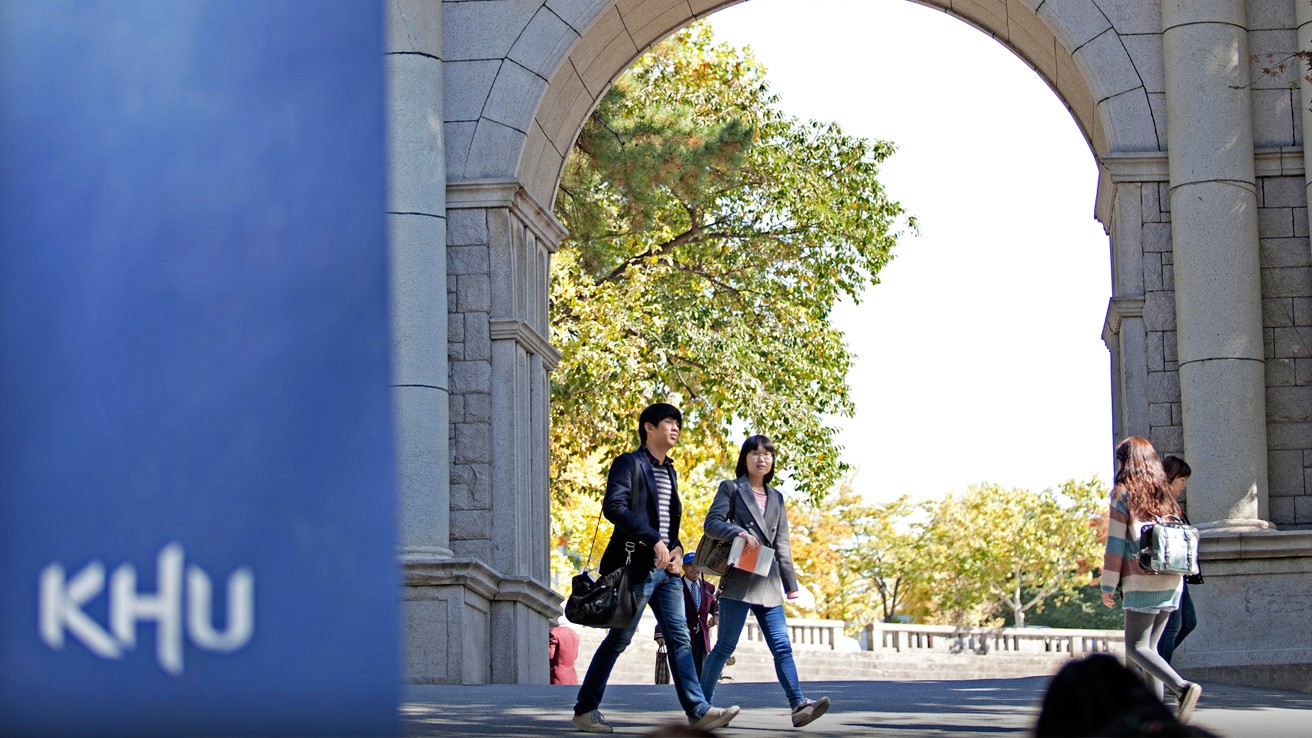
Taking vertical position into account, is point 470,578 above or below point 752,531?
below

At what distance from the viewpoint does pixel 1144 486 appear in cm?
884

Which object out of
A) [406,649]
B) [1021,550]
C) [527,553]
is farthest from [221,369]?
[1021,550]

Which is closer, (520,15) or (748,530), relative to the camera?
(748,530)

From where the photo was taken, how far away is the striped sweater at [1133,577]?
8914 millimetres

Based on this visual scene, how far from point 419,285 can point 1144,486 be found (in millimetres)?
7421

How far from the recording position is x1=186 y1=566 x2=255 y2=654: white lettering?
1.87m

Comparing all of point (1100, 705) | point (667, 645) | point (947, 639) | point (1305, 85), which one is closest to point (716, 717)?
point (667, 645)

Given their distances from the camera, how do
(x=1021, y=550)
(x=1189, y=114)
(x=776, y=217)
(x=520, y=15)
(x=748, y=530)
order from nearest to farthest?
(x=748, y=530)
(x=1189, y=114)
(x=520, y=15)
(x=776, y=217)
(x=1021, y=550)

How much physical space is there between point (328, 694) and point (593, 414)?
2513cm

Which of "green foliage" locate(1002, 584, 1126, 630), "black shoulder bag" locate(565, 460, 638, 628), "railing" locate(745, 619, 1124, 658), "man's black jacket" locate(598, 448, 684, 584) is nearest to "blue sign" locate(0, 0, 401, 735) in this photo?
"man's black jacket" locate(598, 448, 684, 584)

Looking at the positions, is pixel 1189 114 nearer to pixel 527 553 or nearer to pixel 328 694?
pixel 527 553

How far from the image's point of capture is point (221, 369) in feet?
6.16

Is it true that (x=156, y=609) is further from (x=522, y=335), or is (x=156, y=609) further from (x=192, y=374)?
(x=522, y=335)

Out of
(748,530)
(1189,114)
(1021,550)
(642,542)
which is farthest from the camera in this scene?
(1021,550)
